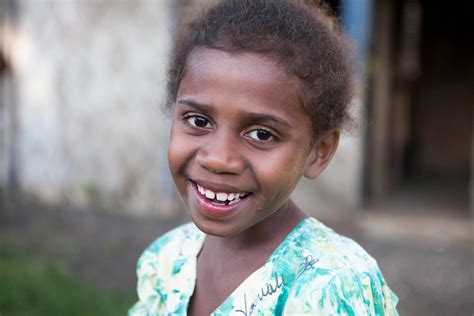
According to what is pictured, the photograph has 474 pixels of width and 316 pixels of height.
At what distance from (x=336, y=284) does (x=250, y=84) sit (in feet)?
1.62

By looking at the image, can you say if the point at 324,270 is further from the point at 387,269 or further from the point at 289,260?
the point at 387,269

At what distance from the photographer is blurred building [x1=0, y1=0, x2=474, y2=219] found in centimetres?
555

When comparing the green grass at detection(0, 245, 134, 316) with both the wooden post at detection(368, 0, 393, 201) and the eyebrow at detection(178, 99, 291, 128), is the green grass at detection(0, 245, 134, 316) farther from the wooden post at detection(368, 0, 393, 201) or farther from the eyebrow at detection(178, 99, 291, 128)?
the wooden post at detection(368, 0, 393, 201)

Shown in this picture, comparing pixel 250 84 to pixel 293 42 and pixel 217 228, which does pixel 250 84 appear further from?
pixel 217 228

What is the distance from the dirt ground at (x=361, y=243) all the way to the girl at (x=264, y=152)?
7.93 ft

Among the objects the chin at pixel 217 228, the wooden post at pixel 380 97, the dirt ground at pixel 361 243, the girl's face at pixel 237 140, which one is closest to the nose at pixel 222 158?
the girl's face at pixel 237 140

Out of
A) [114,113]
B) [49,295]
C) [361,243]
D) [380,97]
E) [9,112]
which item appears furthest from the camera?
[380,97]

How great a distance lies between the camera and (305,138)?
1520 millimetres

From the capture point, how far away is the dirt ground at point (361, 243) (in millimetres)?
4094

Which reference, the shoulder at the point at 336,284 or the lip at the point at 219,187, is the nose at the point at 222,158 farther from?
the shoulder at the point at 336,284

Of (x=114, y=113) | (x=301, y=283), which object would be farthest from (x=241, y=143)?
(x=114, y=113)

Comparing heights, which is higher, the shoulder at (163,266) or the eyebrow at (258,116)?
the eyebrow at (258,116)

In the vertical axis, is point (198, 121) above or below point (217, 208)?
above

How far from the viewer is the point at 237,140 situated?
4.76 feet
